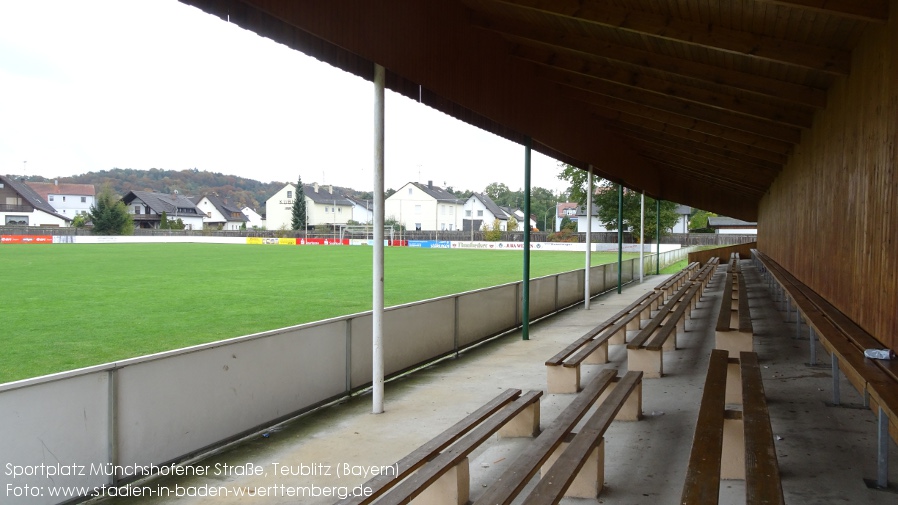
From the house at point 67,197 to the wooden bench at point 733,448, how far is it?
326 ft

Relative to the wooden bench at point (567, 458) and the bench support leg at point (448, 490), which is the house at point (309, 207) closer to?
the wooden bench at point (567, 458)

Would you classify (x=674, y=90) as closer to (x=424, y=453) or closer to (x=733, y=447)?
(x=733, y=447)

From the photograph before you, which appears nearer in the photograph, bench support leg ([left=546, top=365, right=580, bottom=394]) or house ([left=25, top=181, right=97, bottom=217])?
bench support leg ([left=546, top=365, right=580, bottom=394])

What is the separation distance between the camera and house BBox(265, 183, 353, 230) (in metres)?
93.4

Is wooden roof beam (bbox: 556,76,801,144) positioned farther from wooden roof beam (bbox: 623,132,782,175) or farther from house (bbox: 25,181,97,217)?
house (bbox: 25,181,97,217)

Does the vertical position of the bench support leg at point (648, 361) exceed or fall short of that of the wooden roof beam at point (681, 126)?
it falls short

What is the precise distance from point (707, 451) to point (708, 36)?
366cm

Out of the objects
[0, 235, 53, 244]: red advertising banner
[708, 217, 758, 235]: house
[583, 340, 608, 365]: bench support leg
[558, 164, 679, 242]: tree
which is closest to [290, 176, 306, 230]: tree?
[0, 235, 53, 244]: red advertising banner

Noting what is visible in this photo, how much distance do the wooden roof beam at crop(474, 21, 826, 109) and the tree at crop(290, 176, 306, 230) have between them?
81606 millimetres

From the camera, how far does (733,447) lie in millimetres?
4258

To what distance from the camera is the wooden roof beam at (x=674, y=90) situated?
820 centimetres

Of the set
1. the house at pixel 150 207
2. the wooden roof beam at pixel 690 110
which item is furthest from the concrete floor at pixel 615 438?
the house at pixel 150 207

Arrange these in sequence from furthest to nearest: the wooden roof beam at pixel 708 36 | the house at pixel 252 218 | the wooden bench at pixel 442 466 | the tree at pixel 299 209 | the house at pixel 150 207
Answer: the house at pixel 252 218
the house at pixel 150 207
the tree at pixel 299 209
the wooden roof beam at pixel 708 36
the wooden bench at pixel 442 466

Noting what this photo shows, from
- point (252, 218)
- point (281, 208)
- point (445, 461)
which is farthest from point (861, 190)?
point (252, 218)
